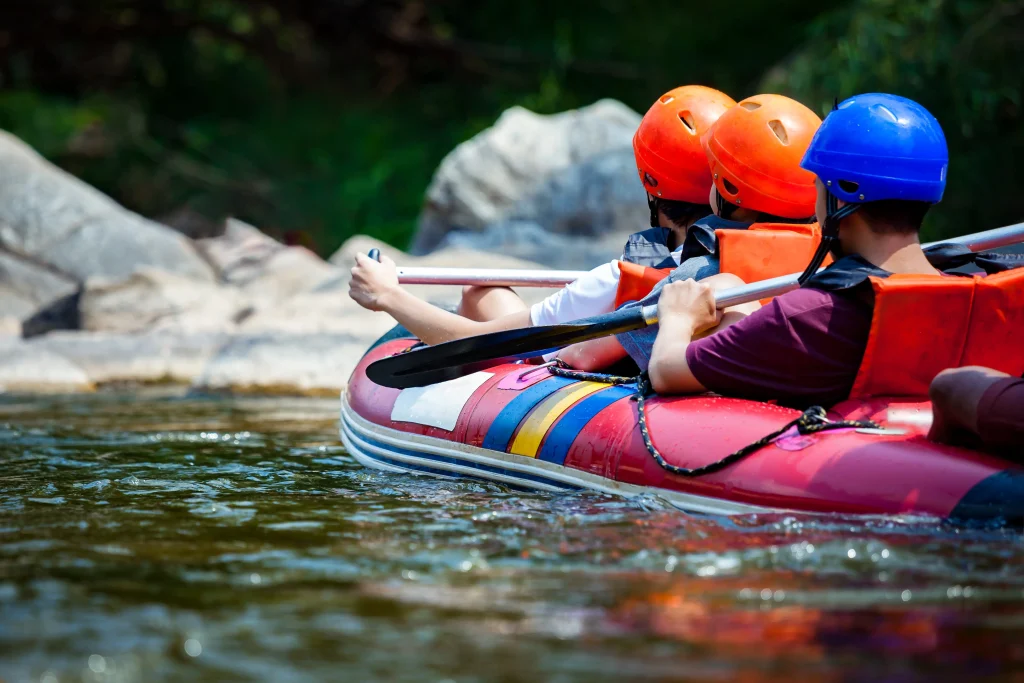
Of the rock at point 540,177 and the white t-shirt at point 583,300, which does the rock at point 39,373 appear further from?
the white t-shirt at point 583,300

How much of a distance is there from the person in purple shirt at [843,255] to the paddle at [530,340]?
0.20 metres

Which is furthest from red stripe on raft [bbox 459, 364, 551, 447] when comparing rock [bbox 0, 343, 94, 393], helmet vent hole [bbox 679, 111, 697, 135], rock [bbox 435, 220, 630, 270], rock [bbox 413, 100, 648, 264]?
rock [bbox 413, 100, 648, 264]

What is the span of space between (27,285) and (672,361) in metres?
8.50

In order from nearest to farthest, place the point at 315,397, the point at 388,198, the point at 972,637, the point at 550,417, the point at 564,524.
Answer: the point at 972,637 < the point at 564,524 < the point at 550,417 < the point at 315,397 < the point at 388,198

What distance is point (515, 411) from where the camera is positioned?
3.76 meters

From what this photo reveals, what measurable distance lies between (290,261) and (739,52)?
284 inches

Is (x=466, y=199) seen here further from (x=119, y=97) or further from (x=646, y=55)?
(x=119, y=97)

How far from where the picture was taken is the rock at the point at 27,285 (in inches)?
406

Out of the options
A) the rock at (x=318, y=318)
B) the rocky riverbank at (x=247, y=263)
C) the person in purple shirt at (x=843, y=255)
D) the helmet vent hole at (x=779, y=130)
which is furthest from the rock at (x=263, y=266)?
the person in purple shirt at (x=843, y=255)

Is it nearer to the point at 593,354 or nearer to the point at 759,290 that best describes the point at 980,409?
the point at 759,290

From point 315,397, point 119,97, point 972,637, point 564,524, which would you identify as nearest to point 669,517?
point 564,524

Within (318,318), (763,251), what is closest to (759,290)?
(763,251)

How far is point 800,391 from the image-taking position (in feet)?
10.4

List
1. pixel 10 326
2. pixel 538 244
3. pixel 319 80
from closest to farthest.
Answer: pixel 10 326 → pixel 538 244 → pixel 319 80
